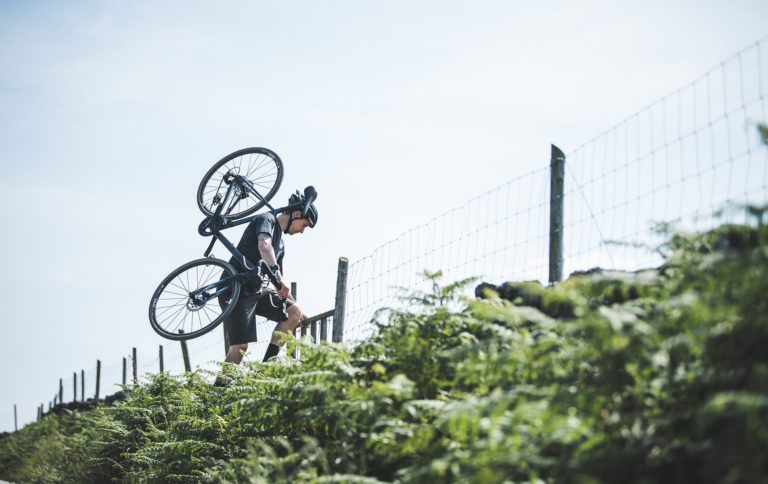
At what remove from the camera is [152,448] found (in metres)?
6.77

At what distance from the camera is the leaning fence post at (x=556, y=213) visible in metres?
5.23

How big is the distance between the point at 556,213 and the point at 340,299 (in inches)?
123

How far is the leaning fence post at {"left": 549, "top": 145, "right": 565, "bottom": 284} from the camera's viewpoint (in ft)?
17.2

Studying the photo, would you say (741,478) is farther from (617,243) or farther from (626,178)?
(626,178)

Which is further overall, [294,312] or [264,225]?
[294,312]

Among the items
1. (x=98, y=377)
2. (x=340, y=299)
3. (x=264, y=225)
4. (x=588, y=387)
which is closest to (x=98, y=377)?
(x=98, y=377)

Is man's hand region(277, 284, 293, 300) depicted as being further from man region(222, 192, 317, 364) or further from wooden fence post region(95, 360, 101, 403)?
wooden fence post region(95, 360, 101, 403)

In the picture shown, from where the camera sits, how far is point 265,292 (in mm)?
8414

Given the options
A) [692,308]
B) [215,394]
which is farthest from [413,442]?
[215,394]

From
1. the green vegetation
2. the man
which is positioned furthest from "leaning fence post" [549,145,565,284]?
the man

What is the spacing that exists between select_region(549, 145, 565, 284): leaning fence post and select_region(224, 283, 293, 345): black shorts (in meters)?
4.03

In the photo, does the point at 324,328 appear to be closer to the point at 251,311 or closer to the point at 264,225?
the point at 251,311

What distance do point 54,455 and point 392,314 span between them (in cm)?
1081

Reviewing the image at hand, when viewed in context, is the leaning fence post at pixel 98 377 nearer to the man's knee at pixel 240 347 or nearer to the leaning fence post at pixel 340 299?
the man's knee at pixel 240 347
